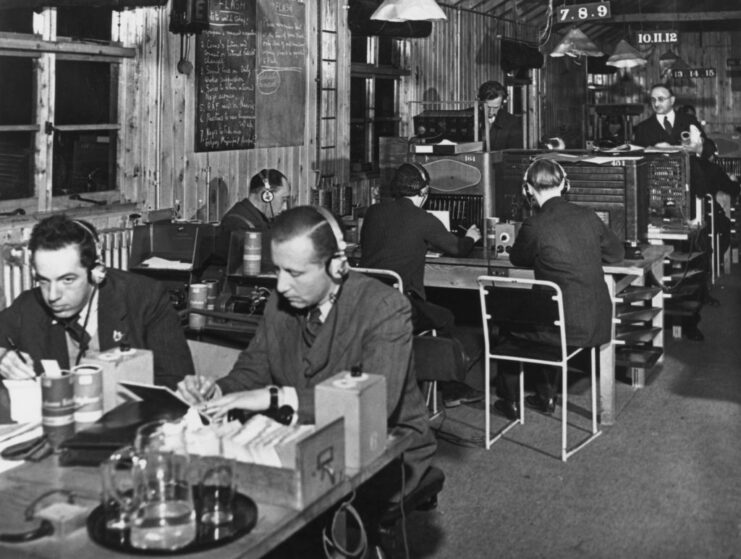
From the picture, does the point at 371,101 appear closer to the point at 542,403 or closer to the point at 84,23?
the point at 84,23

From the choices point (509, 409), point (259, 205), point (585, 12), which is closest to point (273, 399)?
point (509, 409)

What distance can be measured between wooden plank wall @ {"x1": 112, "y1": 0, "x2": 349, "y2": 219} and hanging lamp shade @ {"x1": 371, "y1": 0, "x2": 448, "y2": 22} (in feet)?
4.80

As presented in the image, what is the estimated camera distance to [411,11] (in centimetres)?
703

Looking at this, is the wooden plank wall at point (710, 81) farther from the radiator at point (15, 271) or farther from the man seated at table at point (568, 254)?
the radiator at point (15, 271)

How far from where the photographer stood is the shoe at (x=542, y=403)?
21.2ft

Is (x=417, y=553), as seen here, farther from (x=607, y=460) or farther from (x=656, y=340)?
(x=656, y=340)

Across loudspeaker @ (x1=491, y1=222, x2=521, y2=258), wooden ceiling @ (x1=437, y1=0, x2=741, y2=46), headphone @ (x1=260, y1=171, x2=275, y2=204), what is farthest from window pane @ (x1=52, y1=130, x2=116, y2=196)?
wooden ceiling @ (x1=437, y1=0, x2=741, y2=46)

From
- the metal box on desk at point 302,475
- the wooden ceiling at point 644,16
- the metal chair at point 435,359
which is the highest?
the wooden ceiling at point 644,16

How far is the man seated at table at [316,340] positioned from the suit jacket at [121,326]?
14.5 inches

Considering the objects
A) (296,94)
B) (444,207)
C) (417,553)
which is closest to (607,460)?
(417,553)

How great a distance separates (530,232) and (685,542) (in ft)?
6.78

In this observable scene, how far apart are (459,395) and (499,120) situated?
3.61 m

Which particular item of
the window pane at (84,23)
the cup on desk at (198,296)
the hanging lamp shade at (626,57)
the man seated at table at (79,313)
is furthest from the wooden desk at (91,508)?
the hanging lamp shade at (626,57)

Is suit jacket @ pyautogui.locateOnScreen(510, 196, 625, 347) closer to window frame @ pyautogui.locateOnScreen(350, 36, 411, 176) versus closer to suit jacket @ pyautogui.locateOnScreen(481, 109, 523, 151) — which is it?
suit jacket @ pyautogui.locateOnScreen(481, 109, 523, 151)
